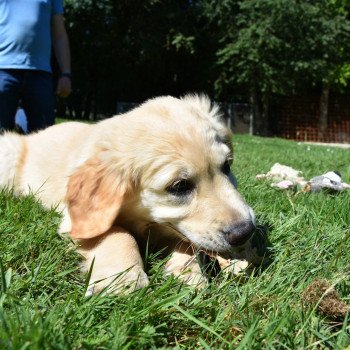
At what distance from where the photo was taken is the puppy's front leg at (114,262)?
6.45 feet

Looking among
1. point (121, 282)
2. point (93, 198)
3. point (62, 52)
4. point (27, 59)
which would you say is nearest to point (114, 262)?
point (121, 282)

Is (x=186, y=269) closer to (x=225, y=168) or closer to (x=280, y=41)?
(x=225, y=168)

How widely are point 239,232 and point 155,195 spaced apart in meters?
0.59

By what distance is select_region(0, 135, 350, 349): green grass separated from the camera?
1.51 meters

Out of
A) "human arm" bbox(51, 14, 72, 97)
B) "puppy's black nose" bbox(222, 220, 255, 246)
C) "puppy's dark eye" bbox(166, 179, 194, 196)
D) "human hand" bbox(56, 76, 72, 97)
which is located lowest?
"puppy's black nose" bbox(222, 220, 255, 246)

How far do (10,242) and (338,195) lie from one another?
2680 millimetres

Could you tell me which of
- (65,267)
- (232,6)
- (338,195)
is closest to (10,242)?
(65,267)

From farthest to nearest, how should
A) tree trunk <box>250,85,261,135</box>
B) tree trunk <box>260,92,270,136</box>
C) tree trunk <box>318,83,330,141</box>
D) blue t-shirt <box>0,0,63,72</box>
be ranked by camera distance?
1. tree trunk <box>318,83,330,141</box>
2. tree trunk <box>260,92,270,136</box>
3. tree trunk <box>250,85,261,135</box>
4. blue t-shirt <box>0,0,63,72</box>

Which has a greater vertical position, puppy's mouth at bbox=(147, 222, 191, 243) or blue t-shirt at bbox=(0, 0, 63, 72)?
blue t-shirt at bbox=(0, 0, 63, 72)

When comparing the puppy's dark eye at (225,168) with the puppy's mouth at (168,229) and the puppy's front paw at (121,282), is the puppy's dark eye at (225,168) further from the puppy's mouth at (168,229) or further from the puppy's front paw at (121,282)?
the puppy's front paw at (121,282)

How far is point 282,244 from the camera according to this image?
2.69m

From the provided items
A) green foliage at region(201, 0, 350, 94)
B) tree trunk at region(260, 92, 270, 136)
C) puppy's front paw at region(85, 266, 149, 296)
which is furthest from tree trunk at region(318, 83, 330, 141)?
puppy's front paw at region(85, 266, 149, 296)

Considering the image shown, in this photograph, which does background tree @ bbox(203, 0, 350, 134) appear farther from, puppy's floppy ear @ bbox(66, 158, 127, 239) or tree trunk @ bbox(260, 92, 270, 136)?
puppy's floppy ear @ bbox(66, 158, 127, 239)

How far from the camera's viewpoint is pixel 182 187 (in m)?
2.65
